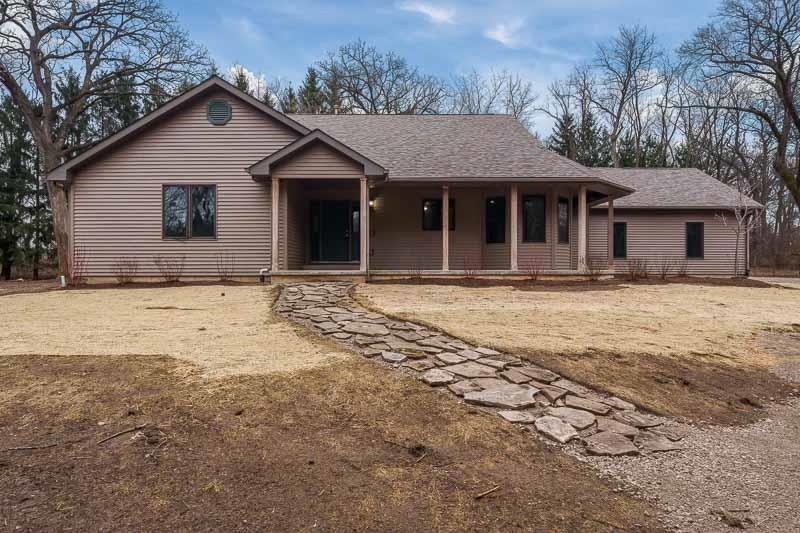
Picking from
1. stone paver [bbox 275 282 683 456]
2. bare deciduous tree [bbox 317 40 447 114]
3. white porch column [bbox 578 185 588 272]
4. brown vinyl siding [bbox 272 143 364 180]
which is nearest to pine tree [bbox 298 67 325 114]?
→ bare deciduous tree [bbox 317 40 447 114]

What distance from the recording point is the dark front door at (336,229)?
13.7 m

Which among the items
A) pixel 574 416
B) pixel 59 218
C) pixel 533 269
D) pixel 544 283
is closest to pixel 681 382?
pixel 574 416

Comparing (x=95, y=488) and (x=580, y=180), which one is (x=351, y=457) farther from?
(x=580, y=180)

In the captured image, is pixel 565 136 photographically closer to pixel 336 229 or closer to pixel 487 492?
pixel 336 229

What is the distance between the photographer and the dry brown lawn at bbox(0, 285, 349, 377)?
15.8ft

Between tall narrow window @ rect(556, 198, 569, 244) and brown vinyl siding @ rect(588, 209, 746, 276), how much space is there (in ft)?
12.1

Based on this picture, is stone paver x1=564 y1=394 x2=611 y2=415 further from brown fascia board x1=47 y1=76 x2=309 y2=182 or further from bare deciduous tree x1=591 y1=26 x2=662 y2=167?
Result: bare deciduous tree x1=591 y1=26 x2=662 y2=167

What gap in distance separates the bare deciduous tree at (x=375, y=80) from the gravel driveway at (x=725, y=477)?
29.2 m

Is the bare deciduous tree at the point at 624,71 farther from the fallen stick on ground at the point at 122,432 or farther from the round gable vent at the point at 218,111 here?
the fallen stick on ground at the point at 122,432

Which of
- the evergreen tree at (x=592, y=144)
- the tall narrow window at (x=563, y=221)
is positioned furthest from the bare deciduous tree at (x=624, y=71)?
the tall narrow window at (x=563, y=221)

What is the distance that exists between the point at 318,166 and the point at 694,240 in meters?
14.5

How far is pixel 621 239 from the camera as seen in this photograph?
57.7 feet

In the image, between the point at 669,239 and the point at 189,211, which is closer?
the point at 189,211

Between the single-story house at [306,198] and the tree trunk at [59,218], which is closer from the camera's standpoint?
the single-story house at [306,198]
